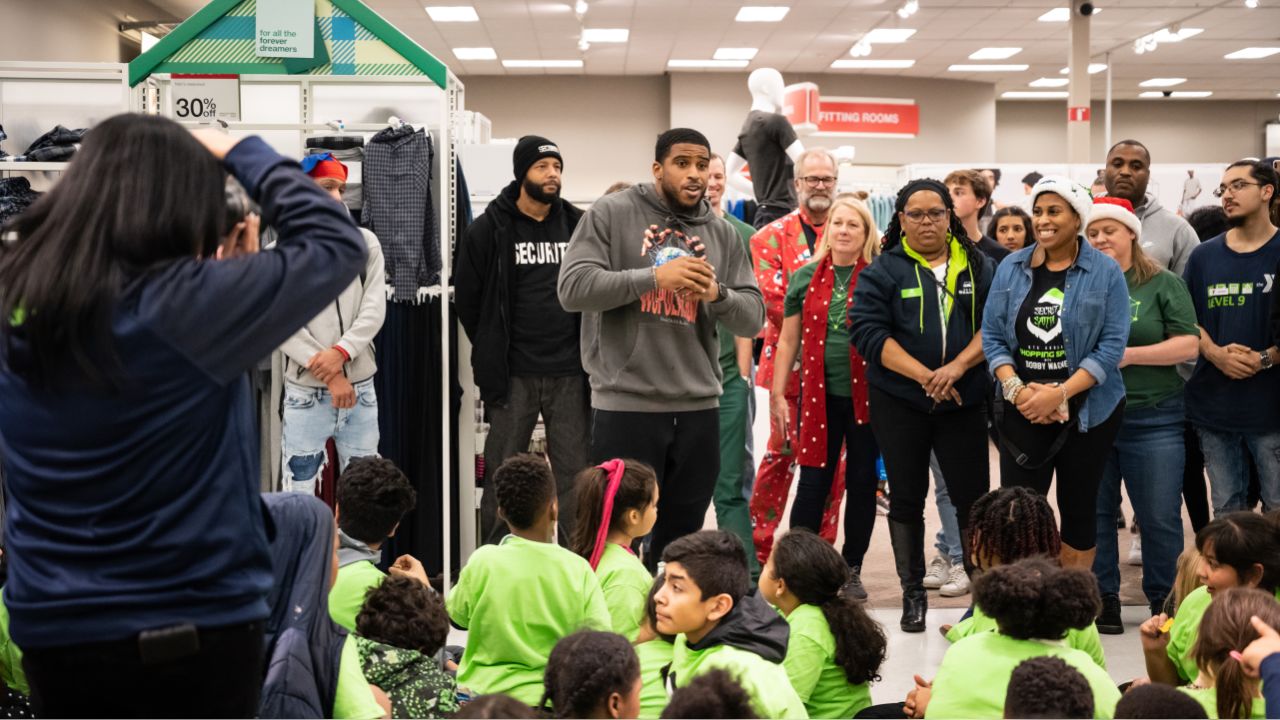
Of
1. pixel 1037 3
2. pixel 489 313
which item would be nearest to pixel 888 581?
pixel 489 313

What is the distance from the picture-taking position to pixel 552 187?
4590 mm

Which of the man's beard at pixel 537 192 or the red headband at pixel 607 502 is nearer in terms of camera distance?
the red headband at pixel 607 502

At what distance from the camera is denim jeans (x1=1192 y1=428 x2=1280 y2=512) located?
4281 mm

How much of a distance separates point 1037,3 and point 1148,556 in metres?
10.7

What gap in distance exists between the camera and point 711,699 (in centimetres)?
188

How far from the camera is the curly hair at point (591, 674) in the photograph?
2.07m

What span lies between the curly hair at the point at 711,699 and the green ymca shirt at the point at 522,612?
0.93m

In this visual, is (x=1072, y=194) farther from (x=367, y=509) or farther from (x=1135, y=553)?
(x=367, y=509)

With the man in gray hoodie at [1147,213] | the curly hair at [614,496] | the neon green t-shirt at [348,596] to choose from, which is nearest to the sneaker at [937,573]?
the man in gray hoodie at [1147,213]

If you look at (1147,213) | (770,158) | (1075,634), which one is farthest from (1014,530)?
(770,158)

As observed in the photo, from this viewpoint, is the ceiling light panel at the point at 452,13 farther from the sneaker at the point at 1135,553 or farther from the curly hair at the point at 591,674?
the curly hair at the point at 591,674

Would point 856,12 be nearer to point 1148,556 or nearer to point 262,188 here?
point 1148,556

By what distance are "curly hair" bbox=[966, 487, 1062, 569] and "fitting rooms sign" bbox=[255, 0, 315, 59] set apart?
11.0ft

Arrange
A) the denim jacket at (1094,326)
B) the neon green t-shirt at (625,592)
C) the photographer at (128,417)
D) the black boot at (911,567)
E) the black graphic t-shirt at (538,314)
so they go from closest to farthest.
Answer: the photographer at (128,417) < the neon green t-shirt at (625,592) < the denim jacket at (1094,326) < the black boot at (911,567) < the black graphic t-shirt at (538,314)
